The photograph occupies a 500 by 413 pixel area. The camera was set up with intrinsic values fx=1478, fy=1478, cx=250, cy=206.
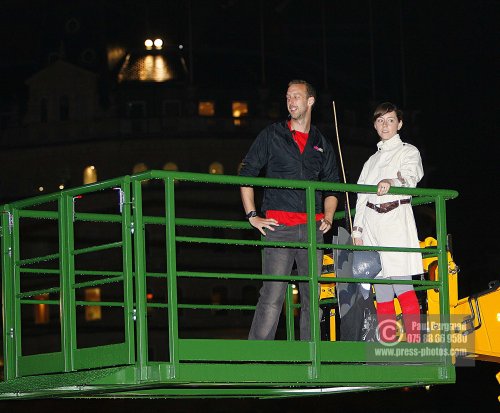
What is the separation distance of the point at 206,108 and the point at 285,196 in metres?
86.4

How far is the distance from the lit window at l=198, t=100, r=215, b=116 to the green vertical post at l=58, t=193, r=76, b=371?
85.7 meters

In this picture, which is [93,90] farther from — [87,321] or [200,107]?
[87,321]

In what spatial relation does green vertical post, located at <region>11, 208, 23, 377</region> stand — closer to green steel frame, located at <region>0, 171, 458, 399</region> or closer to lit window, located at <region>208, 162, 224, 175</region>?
green steel frame, located at <region>0, 171, 458, 399</region>

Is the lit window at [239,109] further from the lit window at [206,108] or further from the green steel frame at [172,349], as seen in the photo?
the green steel frame at [172,349]

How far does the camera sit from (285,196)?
12.5m

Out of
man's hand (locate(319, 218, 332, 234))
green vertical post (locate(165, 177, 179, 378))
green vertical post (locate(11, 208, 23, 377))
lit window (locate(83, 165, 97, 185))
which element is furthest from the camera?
lit window (locate(83, 165, 97, 185))

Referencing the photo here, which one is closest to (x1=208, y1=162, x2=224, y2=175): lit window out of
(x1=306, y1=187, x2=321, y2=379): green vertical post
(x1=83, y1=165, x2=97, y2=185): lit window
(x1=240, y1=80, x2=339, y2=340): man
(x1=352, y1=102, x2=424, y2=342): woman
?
(x1=83, y1=165, x2=97, y2=185): lit window

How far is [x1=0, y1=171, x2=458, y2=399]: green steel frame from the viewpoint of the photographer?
1111cm

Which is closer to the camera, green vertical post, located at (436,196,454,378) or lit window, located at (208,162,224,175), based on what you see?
green vertical post, located at (436,196,454,378)

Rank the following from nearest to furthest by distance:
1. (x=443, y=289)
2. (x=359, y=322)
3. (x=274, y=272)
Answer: (x=274, y=272), (x=443, y=289), (x=359, y=322)

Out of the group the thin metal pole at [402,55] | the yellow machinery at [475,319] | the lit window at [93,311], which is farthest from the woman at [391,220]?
the thin metal pole at [402,55]

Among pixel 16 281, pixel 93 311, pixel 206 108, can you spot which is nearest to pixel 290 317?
pixel 16 281

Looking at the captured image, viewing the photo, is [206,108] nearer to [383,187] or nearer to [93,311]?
[93,311]

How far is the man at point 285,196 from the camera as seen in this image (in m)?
12.4
